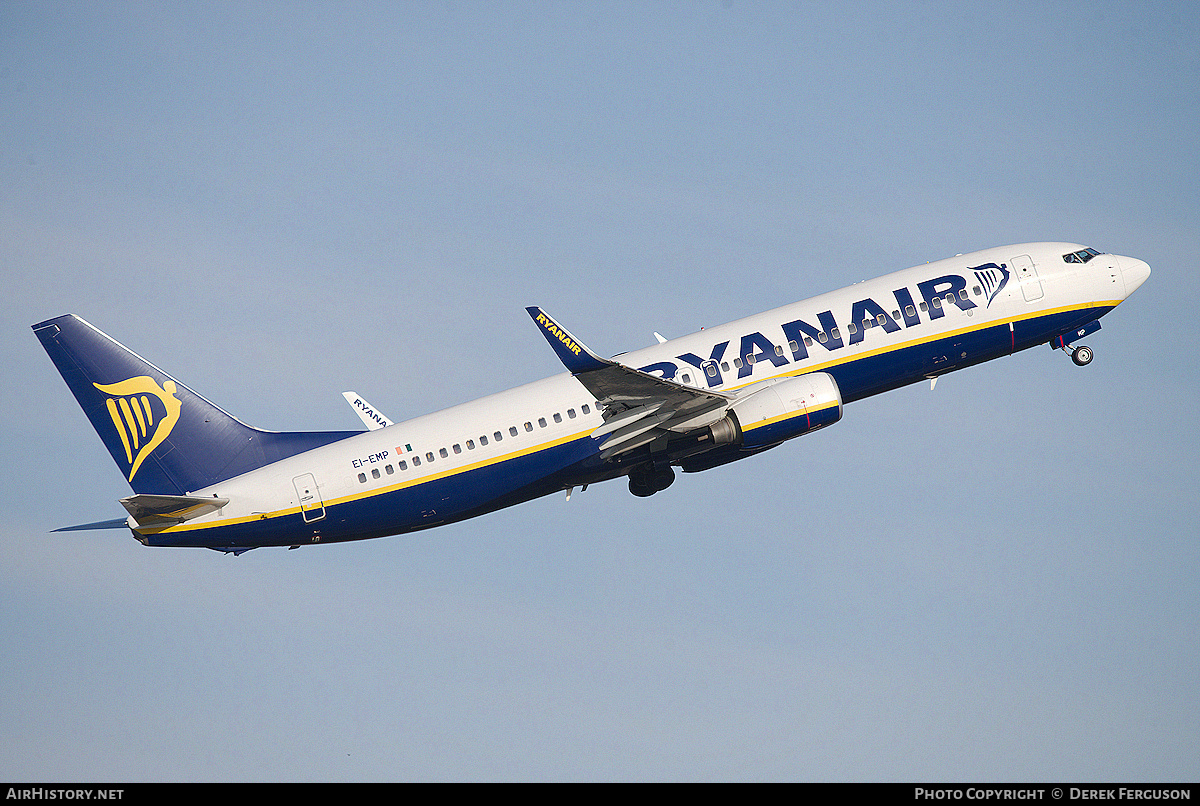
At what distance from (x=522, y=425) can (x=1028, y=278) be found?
2178cm

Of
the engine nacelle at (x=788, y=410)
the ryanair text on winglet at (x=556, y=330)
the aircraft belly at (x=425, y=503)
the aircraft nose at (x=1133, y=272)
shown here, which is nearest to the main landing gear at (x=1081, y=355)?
the aircraft nose at (x=1133, y=272)

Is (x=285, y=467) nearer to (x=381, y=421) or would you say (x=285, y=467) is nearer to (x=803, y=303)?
(x=381, y=421)

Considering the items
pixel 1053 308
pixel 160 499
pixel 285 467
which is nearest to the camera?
pixel 160 499

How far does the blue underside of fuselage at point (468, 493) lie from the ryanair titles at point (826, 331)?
73 centimetres

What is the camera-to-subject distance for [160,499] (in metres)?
43.4

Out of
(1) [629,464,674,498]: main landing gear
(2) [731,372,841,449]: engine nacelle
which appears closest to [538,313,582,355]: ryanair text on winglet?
(2) [731,372,841,449]: engine nacelle

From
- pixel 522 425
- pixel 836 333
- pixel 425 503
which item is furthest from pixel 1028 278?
pixel 425 503

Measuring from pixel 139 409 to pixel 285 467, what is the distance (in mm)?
6298

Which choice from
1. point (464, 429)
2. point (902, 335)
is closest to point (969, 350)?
point (902, 335)

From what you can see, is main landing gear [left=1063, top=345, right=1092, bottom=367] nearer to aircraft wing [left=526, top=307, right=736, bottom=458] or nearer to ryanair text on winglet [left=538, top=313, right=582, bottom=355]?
aircraft wing [left=526, top=307, right=736, bottom=458]

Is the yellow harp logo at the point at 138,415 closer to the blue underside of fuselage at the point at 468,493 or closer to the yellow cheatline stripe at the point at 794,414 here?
the blue underside of fuselage at the point at 468,493

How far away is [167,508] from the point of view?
144ft

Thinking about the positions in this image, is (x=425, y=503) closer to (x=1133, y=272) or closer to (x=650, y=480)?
(x=650, y=480)

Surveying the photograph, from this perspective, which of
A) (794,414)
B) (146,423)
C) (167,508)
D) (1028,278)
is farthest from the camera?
(1028,278)
